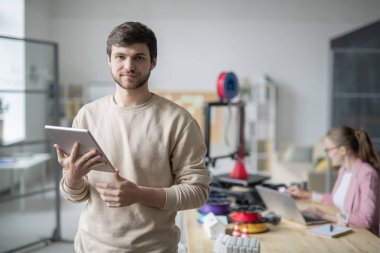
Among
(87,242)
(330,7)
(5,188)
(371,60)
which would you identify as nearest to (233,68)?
(330,7)

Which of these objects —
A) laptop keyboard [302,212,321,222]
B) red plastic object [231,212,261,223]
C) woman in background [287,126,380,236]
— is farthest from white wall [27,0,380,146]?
red plastic object [231,212,261,223]

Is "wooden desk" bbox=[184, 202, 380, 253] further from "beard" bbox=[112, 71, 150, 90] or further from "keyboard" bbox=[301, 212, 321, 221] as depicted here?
"beard" bbox=[112, 71, 150, 90]

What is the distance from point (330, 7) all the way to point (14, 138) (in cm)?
574

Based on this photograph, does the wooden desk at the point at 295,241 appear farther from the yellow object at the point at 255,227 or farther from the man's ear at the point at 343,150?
the man's ear at the point at 343,150

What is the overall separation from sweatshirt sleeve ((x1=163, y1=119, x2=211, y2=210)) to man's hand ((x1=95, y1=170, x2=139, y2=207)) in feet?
0.42

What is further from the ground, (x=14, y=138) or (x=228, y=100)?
(x=228, y=100)

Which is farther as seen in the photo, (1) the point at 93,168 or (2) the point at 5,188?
(2) the point at 5,188

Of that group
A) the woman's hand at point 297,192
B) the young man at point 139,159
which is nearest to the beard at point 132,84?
the young man at point 139,159

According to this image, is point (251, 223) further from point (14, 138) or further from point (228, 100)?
point (14, 138)

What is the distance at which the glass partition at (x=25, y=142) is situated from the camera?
414 cm

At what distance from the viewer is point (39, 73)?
5.12 m

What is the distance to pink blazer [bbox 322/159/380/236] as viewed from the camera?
237cm

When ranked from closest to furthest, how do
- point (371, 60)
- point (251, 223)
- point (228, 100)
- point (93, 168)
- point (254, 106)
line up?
point (93, 168), point (251, 223), point (228, 100), point (371, 60), point (254, 106)

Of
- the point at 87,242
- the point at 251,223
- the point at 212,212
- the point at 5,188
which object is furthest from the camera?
the point at 5,188
